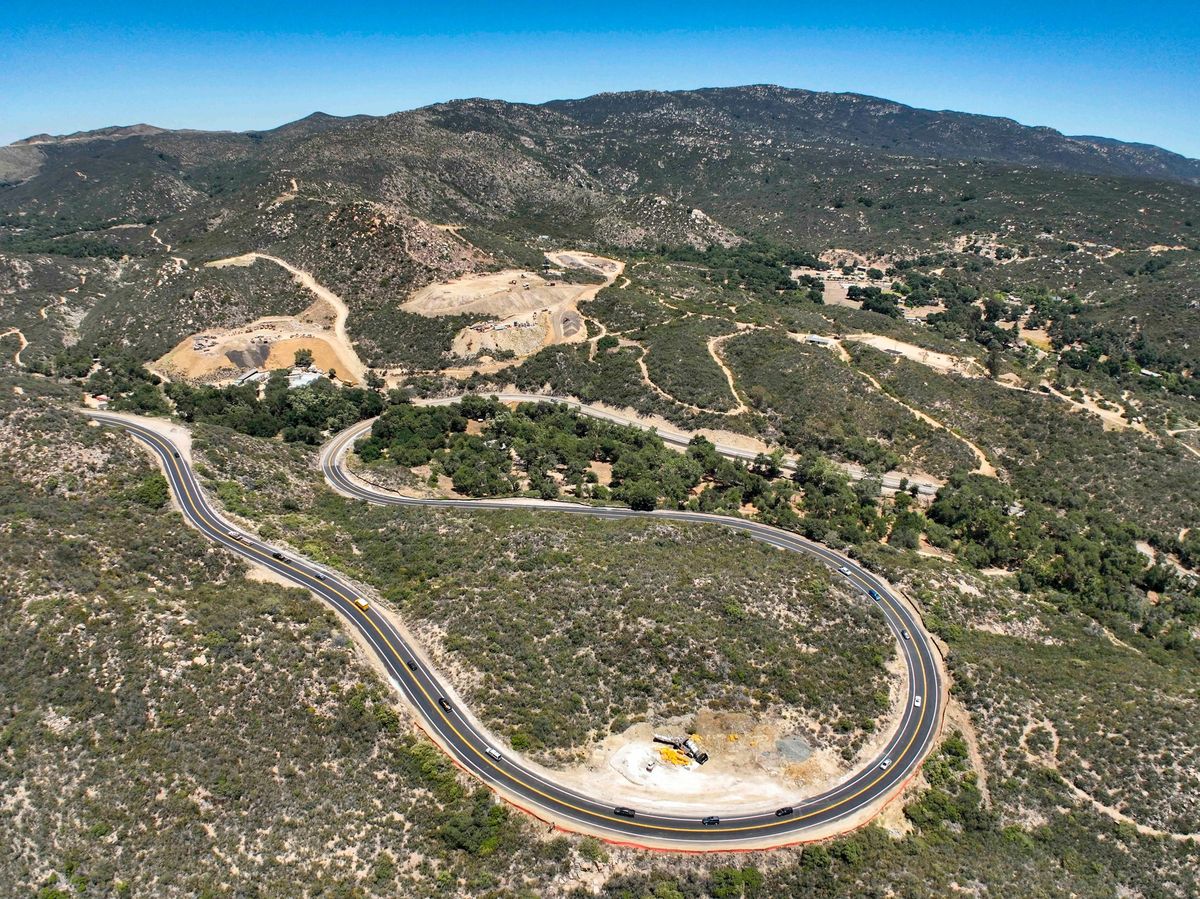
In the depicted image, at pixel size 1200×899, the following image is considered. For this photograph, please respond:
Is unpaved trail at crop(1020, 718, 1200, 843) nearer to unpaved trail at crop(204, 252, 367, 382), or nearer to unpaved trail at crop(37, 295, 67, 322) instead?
unpaved trail at crop(204, 252, 367, 382)

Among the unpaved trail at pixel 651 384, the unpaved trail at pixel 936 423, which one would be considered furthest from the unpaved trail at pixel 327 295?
the unpaved trail at pixel 936 423

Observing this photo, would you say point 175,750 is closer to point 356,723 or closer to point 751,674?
point 356,723

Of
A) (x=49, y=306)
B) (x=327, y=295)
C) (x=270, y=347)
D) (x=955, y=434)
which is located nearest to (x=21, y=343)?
(x=49, y=306)

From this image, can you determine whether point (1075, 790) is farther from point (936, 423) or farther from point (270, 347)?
point (270, 347)

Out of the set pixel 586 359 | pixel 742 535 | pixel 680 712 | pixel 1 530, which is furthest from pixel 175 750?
pixel 586 359

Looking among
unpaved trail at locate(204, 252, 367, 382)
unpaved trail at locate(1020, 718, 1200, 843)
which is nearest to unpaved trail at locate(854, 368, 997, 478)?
unpaved trail at locate(1020, 718, 1200, 843)

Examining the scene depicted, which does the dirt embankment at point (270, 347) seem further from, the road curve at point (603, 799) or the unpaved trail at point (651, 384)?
the road curve at point (603, 799)

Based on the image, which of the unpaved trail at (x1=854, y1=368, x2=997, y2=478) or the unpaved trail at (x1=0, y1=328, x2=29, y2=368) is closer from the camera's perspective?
the unpaved trail at (x1=854, y1=368, x2=997, y2=478)
